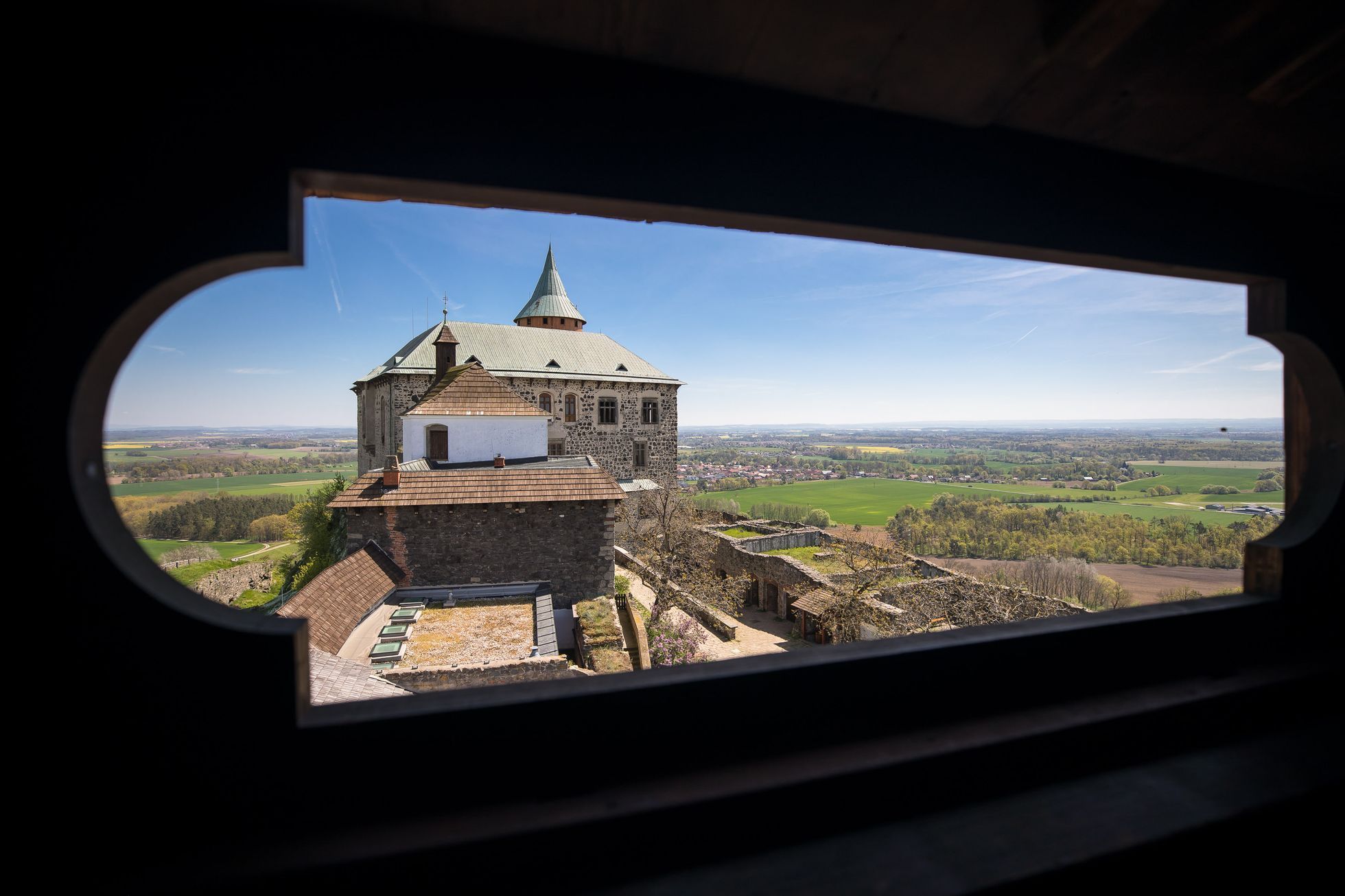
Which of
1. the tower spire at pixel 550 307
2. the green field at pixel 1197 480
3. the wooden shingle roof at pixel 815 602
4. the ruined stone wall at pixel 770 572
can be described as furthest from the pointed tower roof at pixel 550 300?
the green field at pixel 1197 480

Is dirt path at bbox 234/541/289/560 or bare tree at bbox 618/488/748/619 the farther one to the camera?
dirt path at bbox 234/541/289/560

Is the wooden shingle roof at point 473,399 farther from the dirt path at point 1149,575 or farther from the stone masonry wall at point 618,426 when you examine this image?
the dirt path at point 1149,575

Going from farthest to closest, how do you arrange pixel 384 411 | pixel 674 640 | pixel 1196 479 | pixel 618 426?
pixel 1196 479
pixel 618 426
pixel 384 411
pixel 674 640

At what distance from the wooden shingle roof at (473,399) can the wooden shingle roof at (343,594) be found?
200 inches

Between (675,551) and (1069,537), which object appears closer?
(675,551)

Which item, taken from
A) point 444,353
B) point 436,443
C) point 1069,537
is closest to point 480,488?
point 436,443

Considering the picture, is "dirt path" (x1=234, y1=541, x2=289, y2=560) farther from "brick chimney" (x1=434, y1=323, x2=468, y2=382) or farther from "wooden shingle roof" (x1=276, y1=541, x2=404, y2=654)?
"wooden shingle roof" (x1=276, y1=541, x2=404, y2=654)

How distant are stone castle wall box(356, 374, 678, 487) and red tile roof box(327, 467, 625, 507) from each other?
1117 cm

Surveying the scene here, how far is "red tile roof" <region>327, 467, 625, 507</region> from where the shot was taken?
9289mm

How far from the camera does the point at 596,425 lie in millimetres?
23047

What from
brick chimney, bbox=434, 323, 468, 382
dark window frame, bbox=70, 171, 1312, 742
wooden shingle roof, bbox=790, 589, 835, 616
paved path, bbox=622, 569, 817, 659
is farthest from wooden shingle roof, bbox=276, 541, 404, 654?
brick chimney, bbox=434, 323, 468, 382

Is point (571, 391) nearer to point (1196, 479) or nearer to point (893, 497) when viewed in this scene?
point (893, 497)

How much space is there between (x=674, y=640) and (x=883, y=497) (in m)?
28.5

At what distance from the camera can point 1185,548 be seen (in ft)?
64.3
